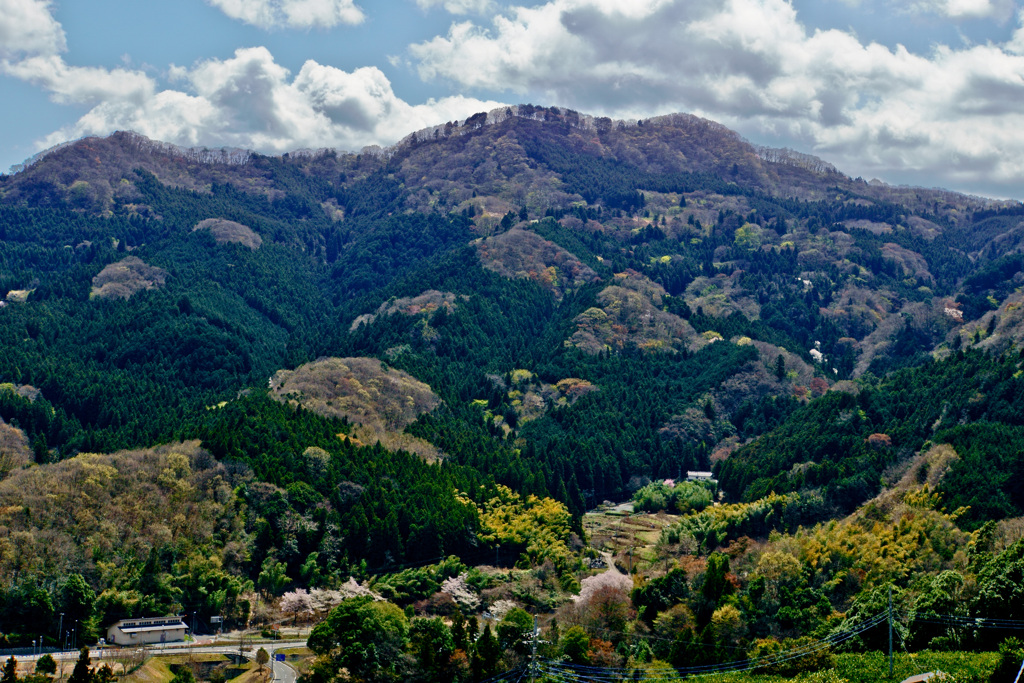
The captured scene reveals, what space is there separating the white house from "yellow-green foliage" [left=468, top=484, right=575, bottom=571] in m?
30.5

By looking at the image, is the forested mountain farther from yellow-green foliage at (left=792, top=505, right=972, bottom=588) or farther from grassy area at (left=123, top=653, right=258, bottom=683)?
grassy area at (left=123, top=653, right=258, bottom=683)

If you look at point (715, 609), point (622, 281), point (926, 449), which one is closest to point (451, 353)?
point (622, 281)

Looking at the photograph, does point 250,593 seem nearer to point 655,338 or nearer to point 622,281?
point 655,338

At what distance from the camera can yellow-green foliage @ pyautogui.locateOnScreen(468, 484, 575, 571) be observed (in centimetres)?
9756

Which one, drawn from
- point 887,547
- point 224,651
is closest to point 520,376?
point 887,547

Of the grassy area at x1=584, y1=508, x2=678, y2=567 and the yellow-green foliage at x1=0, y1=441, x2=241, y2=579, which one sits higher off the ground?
the yellow-green foliage at x1=0, y1=441, x2=241, y2=579

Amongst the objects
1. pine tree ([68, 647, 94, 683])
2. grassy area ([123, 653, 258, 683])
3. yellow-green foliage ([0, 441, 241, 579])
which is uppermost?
yellow-green foliage ([0, 441, 241, 579])

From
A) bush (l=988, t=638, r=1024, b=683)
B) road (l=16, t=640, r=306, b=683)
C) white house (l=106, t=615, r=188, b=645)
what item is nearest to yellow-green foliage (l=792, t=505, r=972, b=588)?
bush (l=988, t=638, r=1024, b=683)

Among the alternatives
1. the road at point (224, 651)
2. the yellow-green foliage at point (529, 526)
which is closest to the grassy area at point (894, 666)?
the road at point (224, 651)

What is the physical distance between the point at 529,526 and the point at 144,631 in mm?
38428

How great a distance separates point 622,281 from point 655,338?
20.4m

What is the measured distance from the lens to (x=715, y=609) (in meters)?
77.9

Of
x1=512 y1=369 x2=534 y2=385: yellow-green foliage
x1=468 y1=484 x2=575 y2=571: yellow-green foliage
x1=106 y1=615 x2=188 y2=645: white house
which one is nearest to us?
x1=106 y1=615 x2=188 y2=645: white house

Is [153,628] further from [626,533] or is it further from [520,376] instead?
[520,376]
